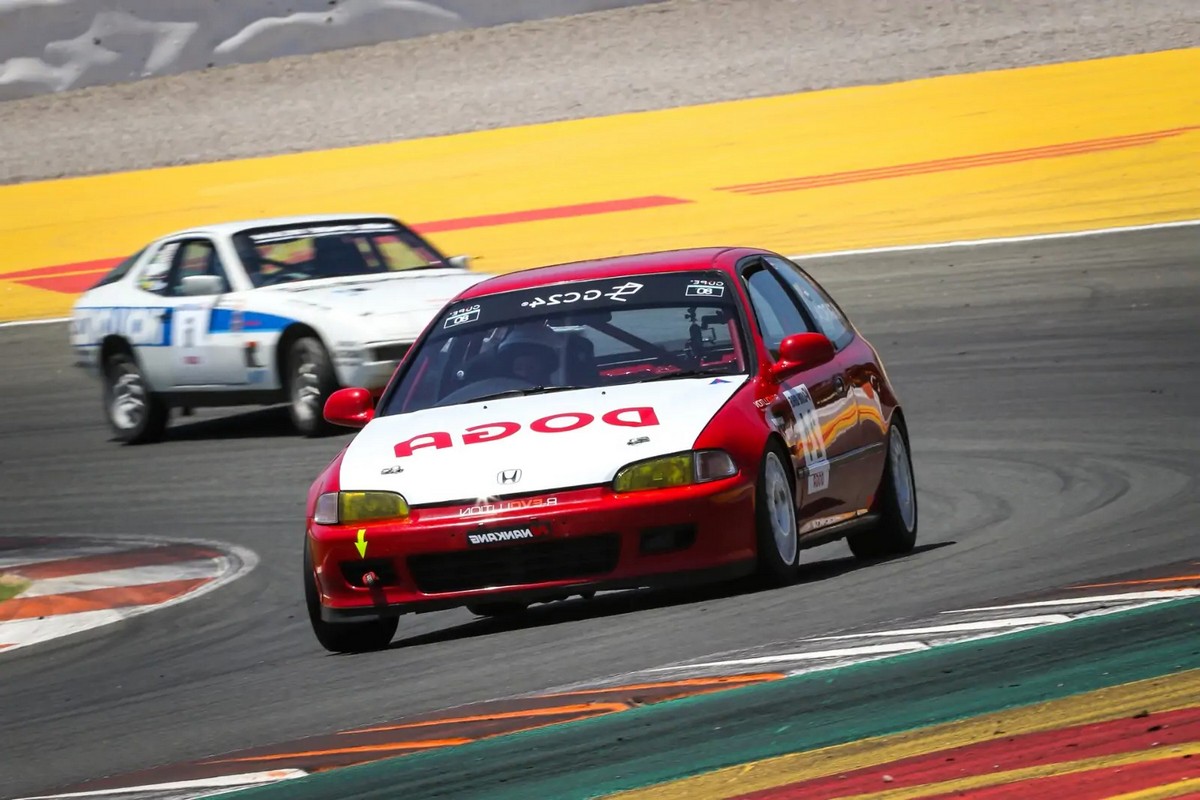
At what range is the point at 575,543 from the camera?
6.77 metres

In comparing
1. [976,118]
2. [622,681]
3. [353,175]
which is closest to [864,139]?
[976,118]

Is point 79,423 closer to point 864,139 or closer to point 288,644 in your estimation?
point 288,644

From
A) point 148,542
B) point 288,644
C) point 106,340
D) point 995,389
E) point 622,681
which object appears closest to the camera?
point 622,681

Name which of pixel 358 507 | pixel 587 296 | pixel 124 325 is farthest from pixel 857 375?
pixel 124 325

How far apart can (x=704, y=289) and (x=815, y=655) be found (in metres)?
2.44

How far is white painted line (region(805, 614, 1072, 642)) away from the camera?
574cm

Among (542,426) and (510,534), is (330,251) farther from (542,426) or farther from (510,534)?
(510,534)

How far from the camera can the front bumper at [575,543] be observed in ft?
22.1

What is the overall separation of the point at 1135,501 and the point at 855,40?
63.0 ft

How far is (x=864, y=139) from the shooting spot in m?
23.6

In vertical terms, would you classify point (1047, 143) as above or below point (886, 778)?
below

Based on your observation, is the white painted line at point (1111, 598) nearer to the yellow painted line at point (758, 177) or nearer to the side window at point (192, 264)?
the side window at point (192, 264)

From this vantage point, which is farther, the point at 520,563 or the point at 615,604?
the point at 615,604

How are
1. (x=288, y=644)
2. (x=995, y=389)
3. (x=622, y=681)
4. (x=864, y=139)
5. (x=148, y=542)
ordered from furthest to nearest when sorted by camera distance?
(x=864, y=139)
(x=995, y=389)
(x=148, y=542)
(x=288, y=644)
(x=622, y=681)
